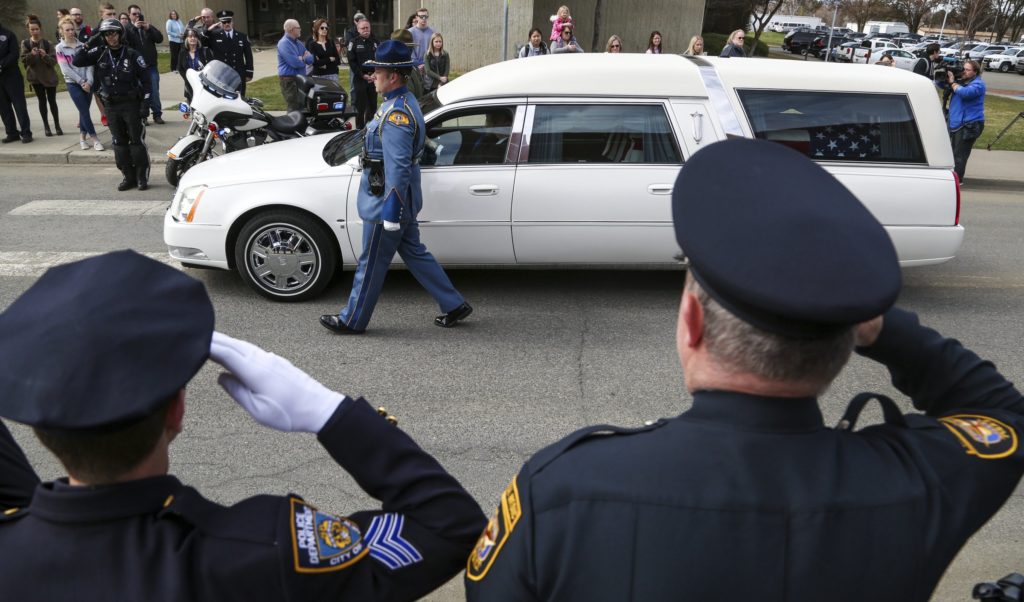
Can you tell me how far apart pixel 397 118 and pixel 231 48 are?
9473 millimetres

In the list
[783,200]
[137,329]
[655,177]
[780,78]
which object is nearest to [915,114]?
[780,78]

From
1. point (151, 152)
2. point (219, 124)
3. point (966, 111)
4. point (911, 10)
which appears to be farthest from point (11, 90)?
point (911, 10)

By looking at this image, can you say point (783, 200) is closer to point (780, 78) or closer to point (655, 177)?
point (655, 177)

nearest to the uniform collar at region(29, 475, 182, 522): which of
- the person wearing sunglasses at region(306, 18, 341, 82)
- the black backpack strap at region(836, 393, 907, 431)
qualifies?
the black backpack strap at region(836, 393, 907, 431)

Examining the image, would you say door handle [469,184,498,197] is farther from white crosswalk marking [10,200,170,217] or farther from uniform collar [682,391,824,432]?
uniform collar [682,391,824,432]

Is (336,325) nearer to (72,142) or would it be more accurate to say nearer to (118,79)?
(118,79)

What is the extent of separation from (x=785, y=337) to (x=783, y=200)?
0.23 m

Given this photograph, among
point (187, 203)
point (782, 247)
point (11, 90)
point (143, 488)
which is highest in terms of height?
point (782, 247)

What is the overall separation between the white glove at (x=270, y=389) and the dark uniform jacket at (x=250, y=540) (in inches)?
1.8

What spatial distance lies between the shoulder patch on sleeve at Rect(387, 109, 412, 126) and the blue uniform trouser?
26.2 inches

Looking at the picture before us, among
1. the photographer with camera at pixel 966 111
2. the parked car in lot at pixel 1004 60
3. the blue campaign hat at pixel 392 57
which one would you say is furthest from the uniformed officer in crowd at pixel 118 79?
the parked car in lot at pixel 1004 60

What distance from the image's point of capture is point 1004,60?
44875 millimetres

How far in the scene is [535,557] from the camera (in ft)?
4.63

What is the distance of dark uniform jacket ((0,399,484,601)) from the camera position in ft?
4.57
